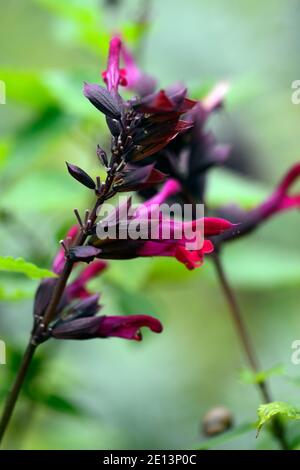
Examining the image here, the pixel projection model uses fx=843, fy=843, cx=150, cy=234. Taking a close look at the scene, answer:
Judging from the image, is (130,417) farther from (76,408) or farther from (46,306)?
(46,306)

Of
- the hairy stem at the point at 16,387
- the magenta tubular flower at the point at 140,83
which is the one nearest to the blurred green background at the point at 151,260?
the hairy stem at the point at 16,387

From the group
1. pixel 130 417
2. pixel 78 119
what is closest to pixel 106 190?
pixel 78 119

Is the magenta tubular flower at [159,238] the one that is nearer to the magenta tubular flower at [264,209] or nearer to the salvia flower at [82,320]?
the salvia flower at [82,320]

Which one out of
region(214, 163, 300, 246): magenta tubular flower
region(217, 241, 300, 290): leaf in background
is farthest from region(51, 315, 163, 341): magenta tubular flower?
region(217, 241, 300, 290): leaf in background

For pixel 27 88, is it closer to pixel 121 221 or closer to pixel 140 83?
pixel 140 83

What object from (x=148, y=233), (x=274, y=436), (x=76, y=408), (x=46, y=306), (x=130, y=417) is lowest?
(x=130, y=417)

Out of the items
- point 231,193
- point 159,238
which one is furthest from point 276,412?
point 231,193
